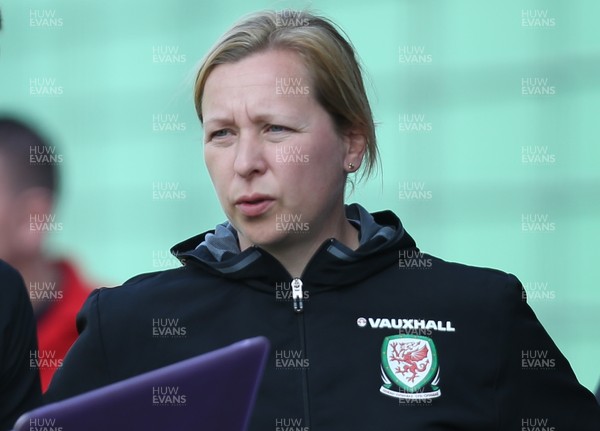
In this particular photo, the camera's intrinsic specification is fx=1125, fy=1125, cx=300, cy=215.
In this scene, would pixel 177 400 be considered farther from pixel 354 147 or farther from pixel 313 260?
pixel 354 147

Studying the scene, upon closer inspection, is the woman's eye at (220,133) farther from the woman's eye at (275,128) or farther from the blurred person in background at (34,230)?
the blurred person in background at (34,230)

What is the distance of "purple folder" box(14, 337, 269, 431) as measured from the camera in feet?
3.74

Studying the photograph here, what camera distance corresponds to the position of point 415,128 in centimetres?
411

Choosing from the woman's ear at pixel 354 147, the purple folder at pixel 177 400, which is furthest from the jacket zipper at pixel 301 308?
→ the purple folder at pixel 177 400

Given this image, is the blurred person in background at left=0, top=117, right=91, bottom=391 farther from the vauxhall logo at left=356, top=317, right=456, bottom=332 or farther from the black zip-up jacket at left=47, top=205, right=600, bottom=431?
the vauxhall logo at left=356, top=317, right=456, bottom=332

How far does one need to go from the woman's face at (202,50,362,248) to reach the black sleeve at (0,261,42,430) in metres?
0.47

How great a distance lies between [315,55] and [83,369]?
648 mm

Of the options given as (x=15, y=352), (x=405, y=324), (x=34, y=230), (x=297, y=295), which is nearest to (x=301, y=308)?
(x=297, y=295)

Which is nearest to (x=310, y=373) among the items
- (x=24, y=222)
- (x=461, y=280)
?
(x=461, y=280)

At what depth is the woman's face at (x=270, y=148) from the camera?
1.80 meters

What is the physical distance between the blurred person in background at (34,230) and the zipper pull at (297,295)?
1.96m

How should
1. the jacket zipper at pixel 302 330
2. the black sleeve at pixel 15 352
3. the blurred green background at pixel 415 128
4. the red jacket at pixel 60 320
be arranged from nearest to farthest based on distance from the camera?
the jacket zipper at pixel 302 330 → the black sleeve at pixel 15 352 → the red jacket at pixel 60 320 → the blurred green background at pixel 415 128

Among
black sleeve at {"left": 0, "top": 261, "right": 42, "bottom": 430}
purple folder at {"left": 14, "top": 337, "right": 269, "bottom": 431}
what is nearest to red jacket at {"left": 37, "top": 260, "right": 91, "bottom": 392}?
black sleeve at {"left": 0, "top": 261, "right": 42, "bottom": 430}

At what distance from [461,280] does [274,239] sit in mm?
345
